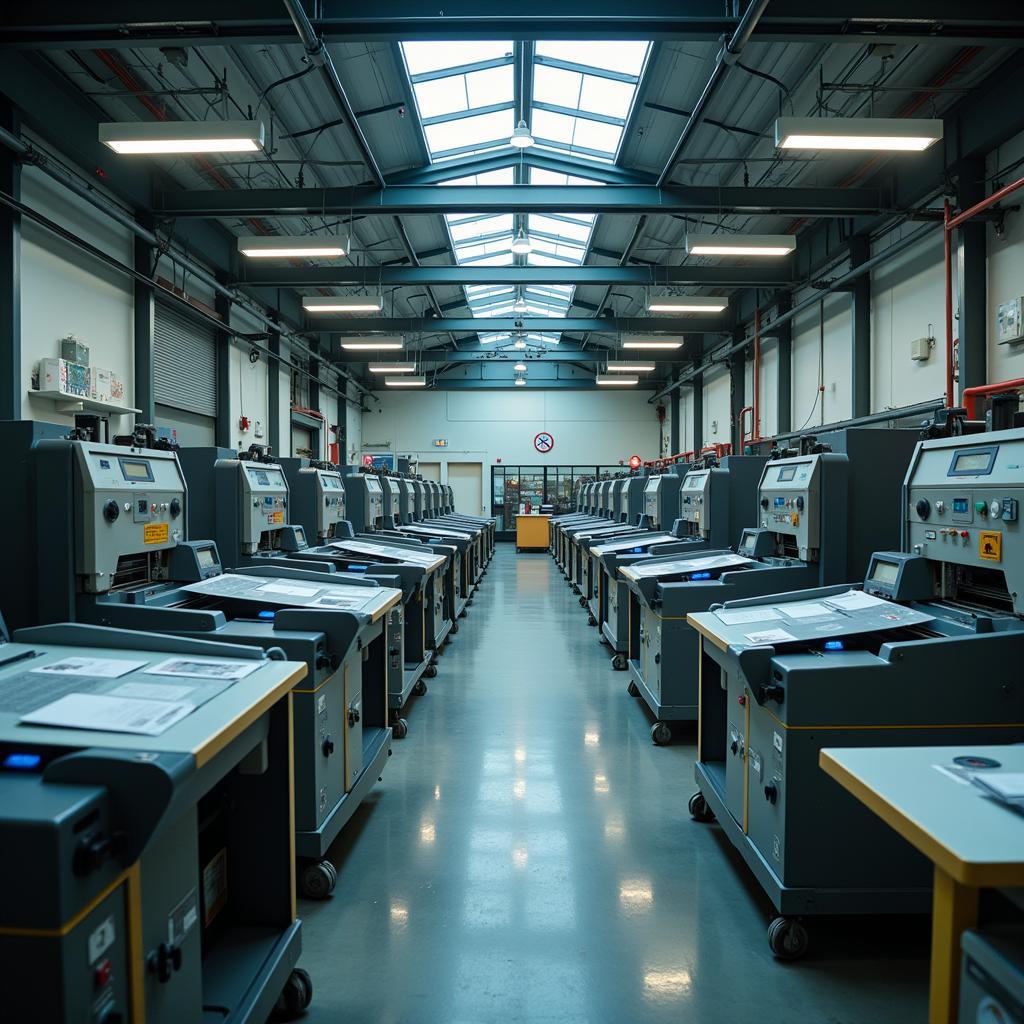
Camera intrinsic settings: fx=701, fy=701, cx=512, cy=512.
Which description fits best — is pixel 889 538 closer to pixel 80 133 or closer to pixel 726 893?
pixel 726 893

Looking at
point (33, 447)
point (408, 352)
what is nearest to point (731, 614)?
point (33, 447)

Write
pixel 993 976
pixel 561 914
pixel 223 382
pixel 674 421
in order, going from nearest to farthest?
pixel 993 976 < pixel 561 914 < pixel 223 382 < pixel 674 421

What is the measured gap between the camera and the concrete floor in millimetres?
1735

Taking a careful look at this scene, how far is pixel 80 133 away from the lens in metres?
5.21

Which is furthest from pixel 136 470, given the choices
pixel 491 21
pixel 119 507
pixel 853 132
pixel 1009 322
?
pixel 1009 322

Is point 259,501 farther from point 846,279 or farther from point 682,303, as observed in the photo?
point 846,279

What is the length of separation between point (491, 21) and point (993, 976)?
15.5 feet

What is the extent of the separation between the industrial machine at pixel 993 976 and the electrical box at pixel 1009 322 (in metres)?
4.85

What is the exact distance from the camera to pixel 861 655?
1978 mm

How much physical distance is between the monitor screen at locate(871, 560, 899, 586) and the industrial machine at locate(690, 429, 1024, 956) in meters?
0.15

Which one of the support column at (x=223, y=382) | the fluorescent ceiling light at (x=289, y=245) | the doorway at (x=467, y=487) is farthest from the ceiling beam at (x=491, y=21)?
the doorway at (x=467, y=487)

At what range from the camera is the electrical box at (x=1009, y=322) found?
4.65 meters

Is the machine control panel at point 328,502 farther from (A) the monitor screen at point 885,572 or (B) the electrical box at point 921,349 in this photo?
(B) the electrical box at point 921,349

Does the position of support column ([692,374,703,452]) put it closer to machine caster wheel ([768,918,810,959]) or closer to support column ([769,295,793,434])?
support column ([769,295,793,434])
